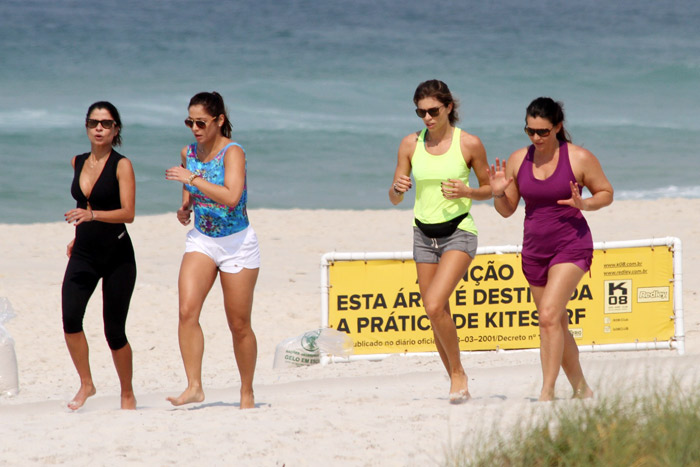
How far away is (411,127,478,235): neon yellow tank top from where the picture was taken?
5.00m

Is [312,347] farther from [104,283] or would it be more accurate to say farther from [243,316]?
[104,283]

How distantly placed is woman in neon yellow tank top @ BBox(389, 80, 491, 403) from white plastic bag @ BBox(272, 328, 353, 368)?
1.93m

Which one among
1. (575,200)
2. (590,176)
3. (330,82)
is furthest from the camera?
(330,82)

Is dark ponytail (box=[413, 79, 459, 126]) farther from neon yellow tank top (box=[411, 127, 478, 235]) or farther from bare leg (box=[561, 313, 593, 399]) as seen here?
bare leg (box=[561, 313, 593, 399])

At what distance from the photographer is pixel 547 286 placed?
468 centimetres

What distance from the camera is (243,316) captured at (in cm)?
494

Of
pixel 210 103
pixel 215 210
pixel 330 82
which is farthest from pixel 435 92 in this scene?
pixel 330 82

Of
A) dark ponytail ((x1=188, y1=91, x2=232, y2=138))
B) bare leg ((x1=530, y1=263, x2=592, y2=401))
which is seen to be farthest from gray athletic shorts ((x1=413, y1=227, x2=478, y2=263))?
dark ponytail ((x1=188, y1=91, x2=232, y2=138))

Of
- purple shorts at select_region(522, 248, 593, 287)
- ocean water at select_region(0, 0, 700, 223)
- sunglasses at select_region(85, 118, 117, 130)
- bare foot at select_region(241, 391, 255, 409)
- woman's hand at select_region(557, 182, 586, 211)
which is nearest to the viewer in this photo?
woman's hand at select_region(557, 182, 586, 211)

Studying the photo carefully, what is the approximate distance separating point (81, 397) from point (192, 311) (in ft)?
3.03

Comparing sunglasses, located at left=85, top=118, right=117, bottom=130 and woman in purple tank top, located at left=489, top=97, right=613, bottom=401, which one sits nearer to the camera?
woman in purple tank top, located at left=489, top=97, right=613, bottom=401

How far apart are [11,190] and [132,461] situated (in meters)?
17.0

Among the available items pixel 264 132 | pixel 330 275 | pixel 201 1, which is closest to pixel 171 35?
pixel 201 1

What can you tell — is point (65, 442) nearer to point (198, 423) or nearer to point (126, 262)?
point (198, 423)
